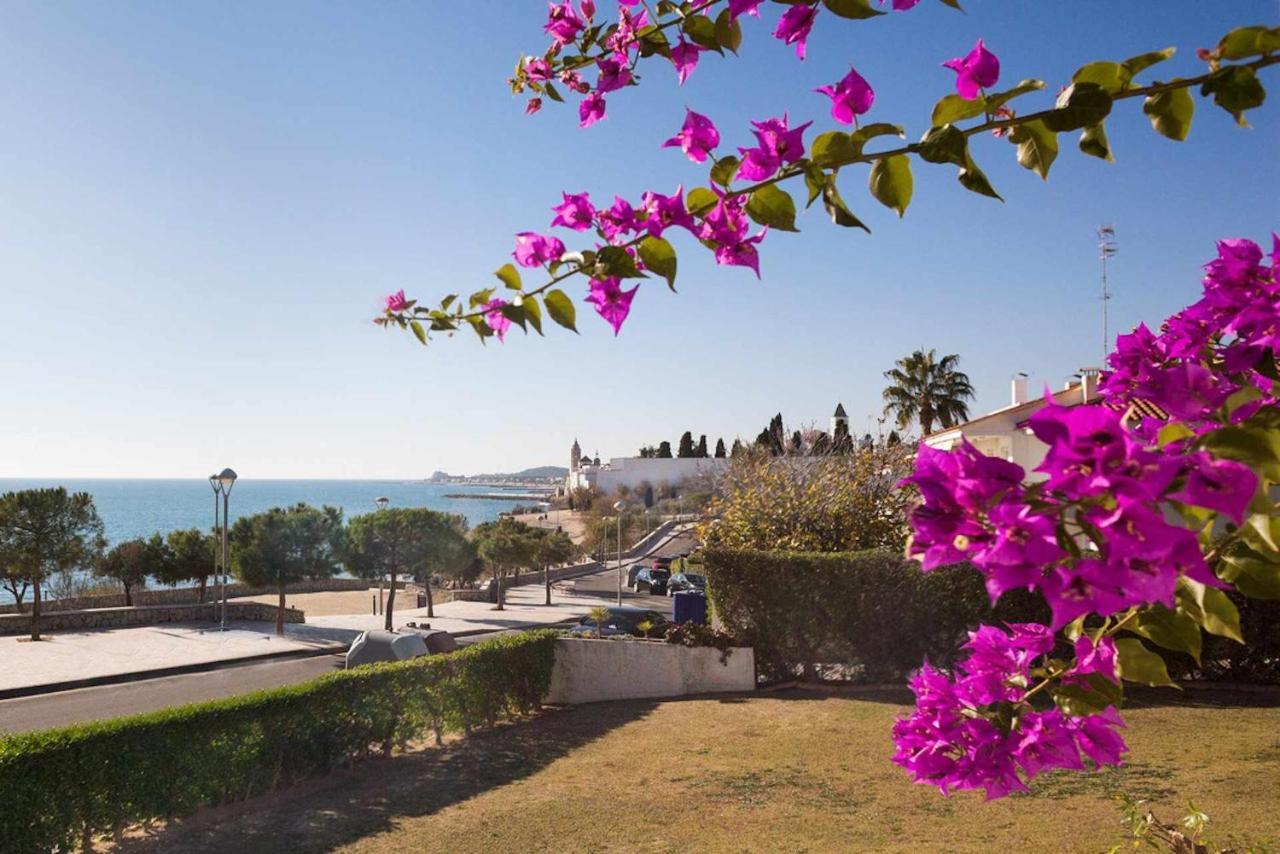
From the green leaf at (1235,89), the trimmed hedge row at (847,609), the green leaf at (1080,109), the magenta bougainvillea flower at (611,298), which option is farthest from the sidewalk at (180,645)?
the green leaf at (1235,89)

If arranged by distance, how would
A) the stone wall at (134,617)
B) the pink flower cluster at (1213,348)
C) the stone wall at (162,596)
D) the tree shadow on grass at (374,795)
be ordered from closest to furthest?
the pink flower cluster at (1213,348) < the tree shadow on grass at (374,795) < the stone wall at (134,617) < the stone wall at (162,596)

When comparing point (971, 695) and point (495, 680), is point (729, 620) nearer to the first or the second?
point (495, 680)

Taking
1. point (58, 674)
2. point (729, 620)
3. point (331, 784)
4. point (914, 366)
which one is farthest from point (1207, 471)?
point (914, 366)

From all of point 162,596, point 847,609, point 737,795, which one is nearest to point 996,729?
point 737,795

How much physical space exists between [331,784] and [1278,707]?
40.3 ft

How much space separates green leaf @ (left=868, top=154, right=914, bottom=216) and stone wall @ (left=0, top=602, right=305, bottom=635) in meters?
31.8

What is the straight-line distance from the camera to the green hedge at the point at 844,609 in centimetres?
1496

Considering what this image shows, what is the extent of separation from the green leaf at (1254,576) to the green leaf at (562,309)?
3.41ft

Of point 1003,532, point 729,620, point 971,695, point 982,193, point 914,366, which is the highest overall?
point 914,366

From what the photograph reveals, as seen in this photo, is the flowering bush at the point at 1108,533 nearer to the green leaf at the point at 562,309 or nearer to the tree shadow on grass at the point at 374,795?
the green leaf at the point at 562,309

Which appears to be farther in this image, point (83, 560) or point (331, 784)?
point (83, 560)

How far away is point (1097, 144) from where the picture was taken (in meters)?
1.40

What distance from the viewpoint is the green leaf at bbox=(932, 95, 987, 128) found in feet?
4.05

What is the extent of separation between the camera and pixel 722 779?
391 inches
